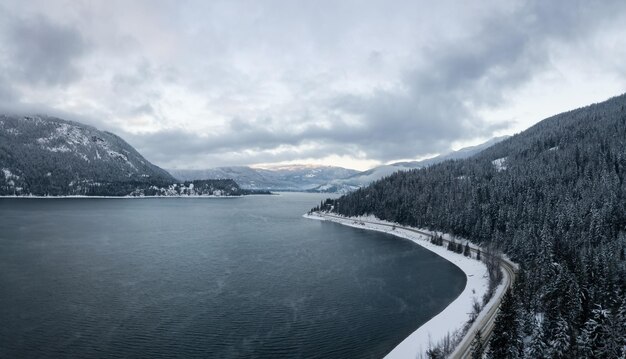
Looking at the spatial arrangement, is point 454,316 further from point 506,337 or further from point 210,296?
point 210,296

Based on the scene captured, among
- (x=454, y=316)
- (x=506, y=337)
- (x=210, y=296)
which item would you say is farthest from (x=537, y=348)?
(x=210, y=296)

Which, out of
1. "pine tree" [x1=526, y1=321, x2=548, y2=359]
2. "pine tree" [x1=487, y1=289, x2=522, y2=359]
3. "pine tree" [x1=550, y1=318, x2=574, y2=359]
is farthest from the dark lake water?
"pine tree" [x1=550, y1=318, x2=574, y2=359]

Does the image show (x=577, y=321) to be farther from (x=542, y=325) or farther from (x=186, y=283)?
(x=186, y=283)

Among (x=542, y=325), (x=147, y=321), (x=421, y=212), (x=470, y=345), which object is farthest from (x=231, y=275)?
(x=421, y=212)

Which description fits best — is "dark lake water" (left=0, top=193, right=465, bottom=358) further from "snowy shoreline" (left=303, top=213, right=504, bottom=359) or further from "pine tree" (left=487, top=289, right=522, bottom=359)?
"pine tree" (left=487, top=289, right=522, bottom=359)

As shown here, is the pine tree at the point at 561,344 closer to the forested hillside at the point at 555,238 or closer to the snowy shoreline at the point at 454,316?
the forested hillside at the point at 555,238
